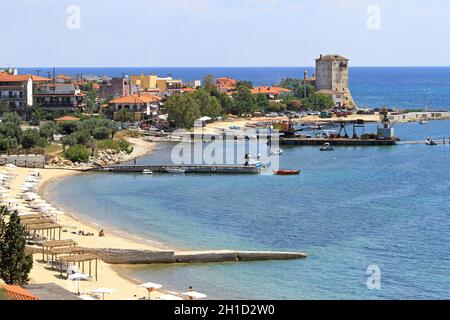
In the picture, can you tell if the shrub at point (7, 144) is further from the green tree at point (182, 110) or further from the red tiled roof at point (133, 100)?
the red tiled roof at point (133, 100)

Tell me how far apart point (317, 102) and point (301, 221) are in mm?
69873

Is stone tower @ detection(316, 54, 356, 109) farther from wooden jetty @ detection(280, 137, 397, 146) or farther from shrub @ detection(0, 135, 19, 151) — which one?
shrub @ detection(0, 135, 19, 151)

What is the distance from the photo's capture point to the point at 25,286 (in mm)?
20062

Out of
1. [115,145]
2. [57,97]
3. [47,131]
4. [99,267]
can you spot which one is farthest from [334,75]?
[99,267]

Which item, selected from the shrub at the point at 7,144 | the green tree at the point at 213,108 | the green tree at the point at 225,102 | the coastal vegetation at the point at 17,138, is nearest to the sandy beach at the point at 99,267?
the shrub at the point at 7,144

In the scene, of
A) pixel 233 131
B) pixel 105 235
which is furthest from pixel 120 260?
pixel 233 131

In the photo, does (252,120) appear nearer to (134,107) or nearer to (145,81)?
(134,107)

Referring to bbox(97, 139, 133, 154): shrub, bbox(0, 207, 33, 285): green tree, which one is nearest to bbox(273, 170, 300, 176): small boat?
bbox(97, 139, 133, 154): shrub

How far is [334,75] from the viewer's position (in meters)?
115

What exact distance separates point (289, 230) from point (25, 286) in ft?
50.2

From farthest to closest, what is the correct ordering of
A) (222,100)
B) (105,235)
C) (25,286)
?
1. (222,100)
2. (105,235)
3. (25,286)

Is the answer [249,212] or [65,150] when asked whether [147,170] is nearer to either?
[65,150]

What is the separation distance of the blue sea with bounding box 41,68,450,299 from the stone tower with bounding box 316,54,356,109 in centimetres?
5221

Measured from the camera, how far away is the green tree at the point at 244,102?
94.6 meters
